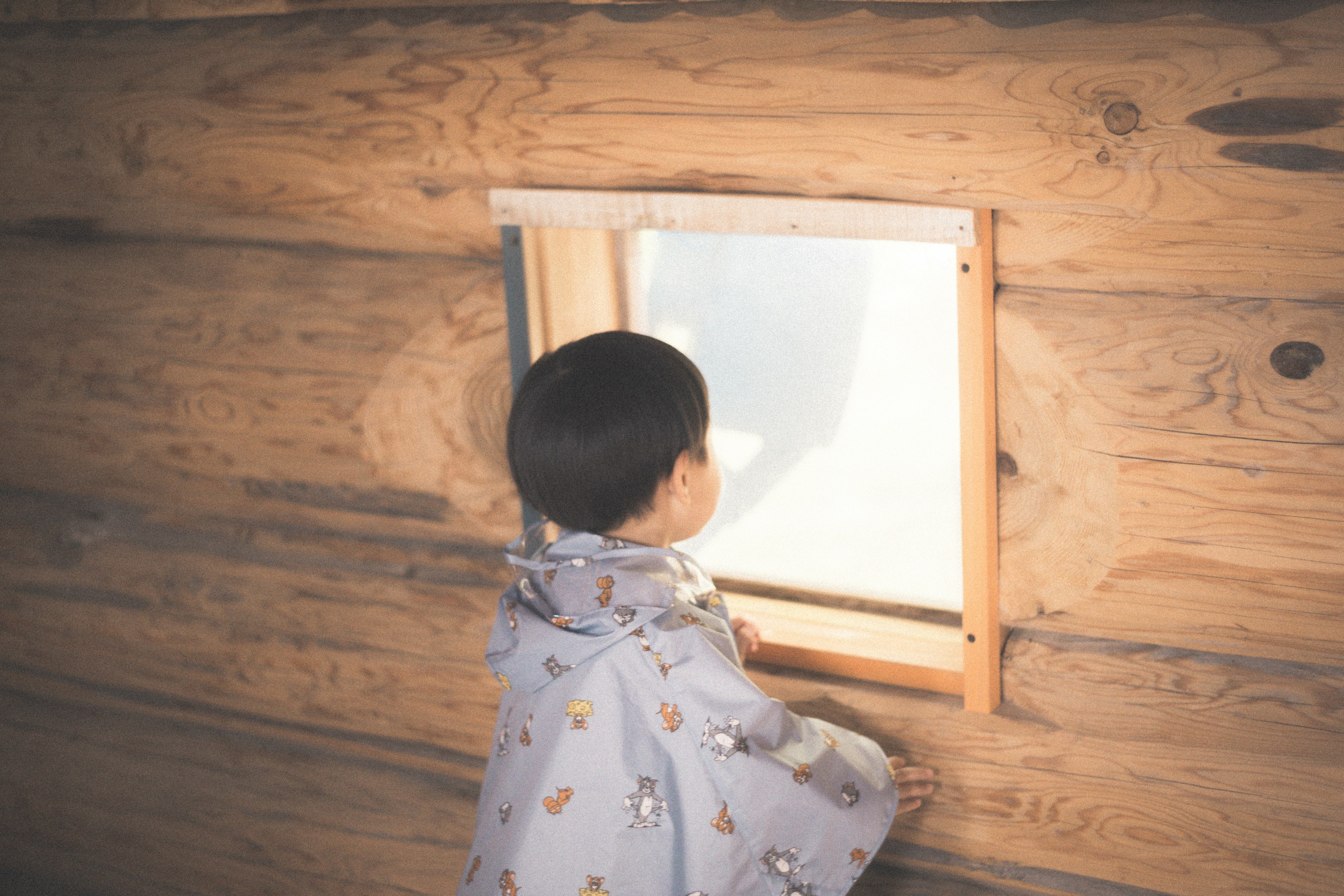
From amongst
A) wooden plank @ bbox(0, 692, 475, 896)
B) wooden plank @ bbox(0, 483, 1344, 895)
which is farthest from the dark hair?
wooden plank @ bbox(0, 692, 475, 896)

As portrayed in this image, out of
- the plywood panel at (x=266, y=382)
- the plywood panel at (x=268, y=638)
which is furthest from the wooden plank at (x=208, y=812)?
the plywood panel at (x=266, y=382)

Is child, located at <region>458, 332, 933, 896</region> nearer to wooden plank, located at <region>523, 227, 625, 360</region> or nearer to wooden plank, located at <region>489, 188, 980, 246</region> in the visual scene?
wooden plank, located at <region>489, 188, 980, 246</region>

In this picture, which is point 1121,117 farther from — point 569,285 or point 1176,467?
point 569,285

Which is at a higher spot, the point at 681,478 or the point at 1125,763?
the point at 681,478

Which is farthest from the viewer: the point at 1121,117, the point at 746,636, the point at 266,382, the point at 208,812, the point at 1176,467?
the point at 208,812

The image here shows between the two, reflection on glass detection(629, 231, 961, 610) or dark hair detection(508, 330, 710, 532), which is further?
reflection on glass detection(629, 231, 961, 610)

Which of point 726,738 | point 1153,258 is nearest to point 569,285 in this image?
point 726,738

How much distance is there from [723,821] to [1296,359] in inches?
39.2

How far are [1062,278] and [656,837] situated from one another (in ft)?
3.21

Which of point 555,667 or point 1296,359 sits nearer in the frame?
point 1296,359

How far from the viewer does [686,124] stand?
1.79 meters

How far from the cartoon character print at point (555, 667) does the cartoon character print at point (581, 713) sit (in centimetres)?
5

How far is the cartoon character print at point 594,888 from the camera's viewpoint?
5.48ft

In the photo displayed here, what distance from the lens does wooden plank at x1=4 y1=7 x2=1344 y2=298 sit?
4.90 ft
